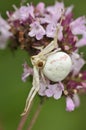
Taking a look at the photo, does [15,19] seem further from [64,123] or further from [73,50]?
[64,123]

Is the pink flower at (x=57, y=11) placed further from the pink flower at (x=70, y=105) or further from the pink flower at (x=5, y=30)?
the pink flower at (x=70, y=105)

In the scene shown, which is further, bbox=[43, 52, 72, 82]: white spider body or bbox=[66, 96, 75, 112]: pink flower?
bbox=[66, 96, 75, 112]: pink flower

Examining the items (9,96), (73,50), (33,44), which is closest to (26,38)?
(33,44)

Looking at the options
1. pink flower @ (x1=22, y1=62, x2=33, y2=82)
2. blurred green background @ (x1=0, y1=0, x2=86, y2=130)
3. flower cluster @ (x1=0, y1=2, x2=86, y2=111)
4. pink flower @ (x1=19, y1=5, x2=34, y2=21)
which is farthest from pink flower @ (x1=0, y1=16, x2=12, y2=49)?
blurred green background @ (x1=0, y1=0, x2=86, y2=130)

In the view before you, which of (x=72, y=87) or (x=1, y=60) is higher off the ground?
(x=1, y=60)

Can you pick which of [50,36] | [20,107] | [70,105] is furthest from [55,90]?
[20,107]

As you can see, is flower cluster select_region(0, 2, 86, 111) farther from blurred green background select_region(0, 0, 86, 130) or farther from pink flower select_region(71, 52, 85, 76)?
blurred green background select_region(0, 0, 86, 130)

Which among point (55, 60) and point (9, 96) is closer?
point (55, 60)
